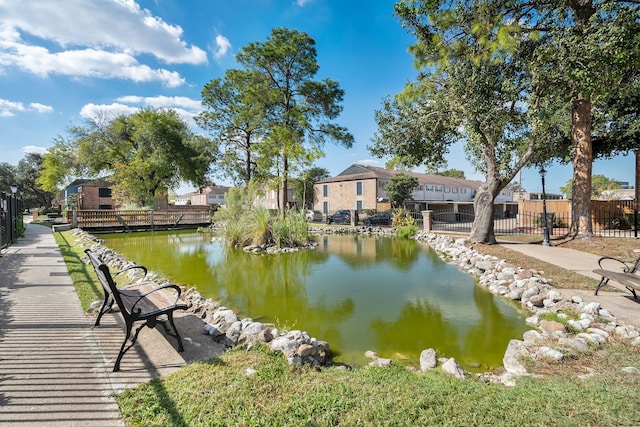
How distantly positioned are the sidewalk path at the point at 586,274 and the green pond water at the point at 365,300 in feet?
3.67

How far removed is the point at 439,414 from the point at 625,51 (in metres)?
9.03

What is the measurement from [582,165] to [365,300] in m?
9.51

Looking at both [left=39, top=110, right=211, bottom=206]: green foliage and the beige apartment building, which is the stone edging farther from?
the beige apartment building

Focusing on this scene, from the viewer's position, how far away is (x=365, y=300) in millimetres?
6043

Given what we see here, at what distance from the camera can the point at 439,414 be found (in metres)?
2.25

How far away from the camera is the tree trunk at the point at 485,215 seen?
429 inches

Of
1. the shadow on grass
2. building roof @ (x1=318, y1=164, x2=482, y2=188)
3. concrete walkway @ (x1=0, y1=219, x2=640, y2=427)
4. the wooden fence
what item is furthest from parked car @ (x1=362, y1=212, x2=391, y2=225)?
concrete walkway @ (x1=0, y1=219, x2=640, y2=427)

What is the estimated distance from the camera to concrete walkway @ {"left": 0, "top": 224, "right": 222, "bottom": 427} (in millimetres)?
2297

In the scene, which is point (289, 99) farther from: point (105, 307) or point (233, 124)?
point (105, 307)

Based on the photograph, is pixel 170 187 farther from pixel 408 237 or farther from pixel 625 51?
pixel 625 51

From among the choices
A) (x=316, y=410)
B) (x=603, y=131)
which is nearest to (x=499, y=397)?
(x=316, y=410)

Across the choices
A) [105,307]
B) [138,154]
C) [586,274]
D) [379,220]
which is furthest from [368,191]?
[105,307]

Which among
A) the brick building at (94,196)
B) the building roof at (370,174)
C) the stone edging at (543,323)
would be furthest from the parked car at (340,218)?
the brick building at (94,196)

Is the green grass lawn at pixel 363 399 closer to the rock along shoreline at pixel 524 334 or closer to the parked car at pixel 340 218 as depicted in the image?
the rock along shoreline at pixel 524 334
